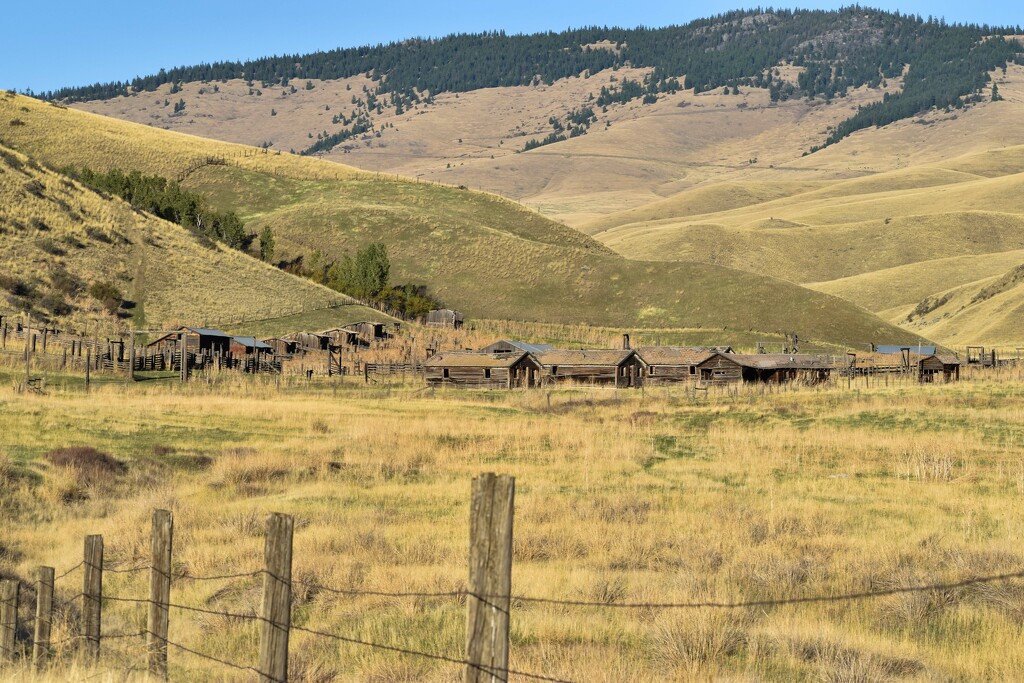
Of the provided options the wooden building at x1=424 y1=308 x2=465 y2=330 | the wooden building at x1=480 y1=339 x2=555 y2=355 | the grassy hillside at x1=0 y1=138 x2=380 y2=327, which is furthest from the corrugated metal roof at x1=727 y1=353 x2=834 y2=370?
the wooden building at x1=424 y1=308 x2=465 y2=330

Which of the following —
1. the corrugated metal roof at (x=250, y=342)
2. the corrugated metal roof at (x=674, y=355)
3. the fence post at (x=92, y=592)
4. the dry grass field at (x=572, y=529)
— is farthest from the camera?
the corrugated metal roof at (x=674, y=355)

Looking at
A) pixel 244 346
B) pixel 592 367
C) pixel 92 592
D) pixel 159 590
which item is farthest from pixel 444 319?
pixel 159 590

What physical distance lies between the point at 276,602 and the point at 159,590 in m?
2.33

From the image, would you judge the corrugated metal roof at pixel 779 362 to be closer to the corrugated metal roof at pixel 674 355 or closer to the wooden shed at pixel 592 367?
the corrugated metal roof at pixel 674 355

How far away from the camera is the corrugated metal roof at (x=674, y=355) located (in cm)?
8419

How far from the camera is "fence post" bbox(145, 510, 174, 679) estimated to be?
11367mm

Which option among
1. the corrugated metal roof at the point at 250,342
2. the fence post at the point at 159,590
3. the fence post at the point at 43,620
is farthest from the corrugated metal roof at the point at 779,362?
the fence post at the point at 159,590

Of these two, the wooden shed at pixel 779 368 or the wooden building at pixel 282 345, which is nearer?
the wooden shed at pixel 779 368

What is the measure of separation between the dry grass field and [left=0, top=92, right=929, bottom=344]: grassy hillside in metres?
91.0

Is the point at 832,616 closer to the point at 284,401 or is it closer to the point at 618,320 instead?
the point at 284,401

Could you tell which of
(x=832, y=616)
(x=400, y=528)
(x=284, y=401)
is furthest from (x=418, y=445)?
(x=832, y=616)

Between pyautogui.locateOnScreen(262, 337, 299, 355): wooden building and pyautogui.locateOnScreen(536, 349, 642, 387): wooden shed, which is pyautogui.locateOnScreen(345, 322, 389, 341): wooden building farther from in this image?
pyautogui.locateOnScreen(536, 349, 642, 387): wooden shed

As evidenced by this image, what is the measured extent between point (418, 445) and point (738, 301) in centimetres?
10688

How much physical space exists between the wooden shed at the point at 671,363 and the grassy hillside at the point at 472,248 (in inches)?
1674
